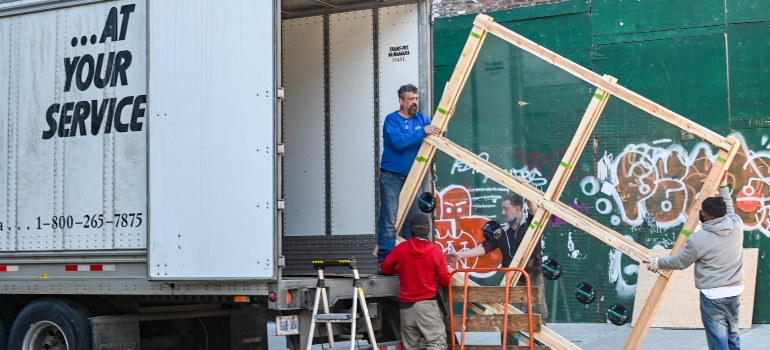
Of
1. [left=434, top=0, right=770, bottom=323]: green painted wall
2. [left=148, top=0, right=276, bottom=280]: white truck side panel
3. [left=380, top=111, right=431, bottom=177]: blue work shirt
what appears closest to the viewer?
[left=148, top=0, right=276, bottom=280]: white truck side panel

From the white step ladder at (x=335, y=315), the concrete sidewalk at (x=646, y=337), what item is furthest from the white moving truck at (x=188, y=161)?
the concrete sidewalk at (x=646, y=337)

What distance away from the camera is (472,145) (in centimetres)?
1394

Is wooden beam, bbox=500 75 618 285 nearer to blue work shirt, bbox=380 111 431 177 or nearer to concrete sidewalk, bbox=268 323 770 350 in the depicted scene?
blue work shirt, bbox=380 111 431 177

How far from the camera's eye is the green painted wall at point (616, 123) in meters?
12.3

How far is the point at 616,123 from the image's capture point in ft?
42.7

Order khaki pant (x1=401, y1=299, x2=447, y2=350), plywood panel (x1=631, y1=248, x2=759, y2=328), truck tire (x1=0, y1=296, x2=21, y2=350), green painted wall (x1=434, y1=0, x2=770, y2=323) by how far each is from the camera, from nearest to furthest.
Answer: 1. khaki pant (x1=401, y1=299, x2=447, y2=350)
2. truck tire (x1=0, y1=296, x2=21, y2=350)
3. plywood panel (x1=631, y1=248, x2=759, y2=328)
4. green painted wall (x1=434, y1=0, x2=770, y2=323)

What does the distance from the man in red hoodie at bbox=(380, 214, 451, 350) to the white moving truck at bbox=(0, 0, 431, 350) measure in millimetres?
299

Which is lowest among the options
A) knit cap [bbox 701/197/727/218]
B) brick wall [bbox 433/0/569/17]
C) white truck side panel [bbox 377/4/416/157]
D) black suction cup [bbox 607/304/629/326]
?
black suction cup [bbox 607/304/629/326]

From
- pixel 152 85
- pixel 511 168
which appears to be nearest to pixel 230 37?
pixel 152 85

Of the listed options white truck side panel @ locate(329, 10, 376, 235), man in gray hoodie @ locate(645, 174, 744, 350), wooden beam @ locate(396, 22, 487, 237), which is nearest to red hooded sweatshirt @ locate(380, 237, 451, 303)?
wooden beam @ locate(396, 22, 487, 237)

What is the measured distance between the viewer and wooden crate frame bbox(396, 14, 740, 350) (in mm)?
8086

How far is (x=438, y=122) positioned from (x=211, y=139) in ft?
7.03

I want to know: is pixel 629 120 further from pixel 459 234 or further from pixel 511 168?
pixel 459 234

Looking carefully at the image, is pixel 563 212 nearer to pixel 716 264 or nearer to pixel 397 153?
pixel 716 264
